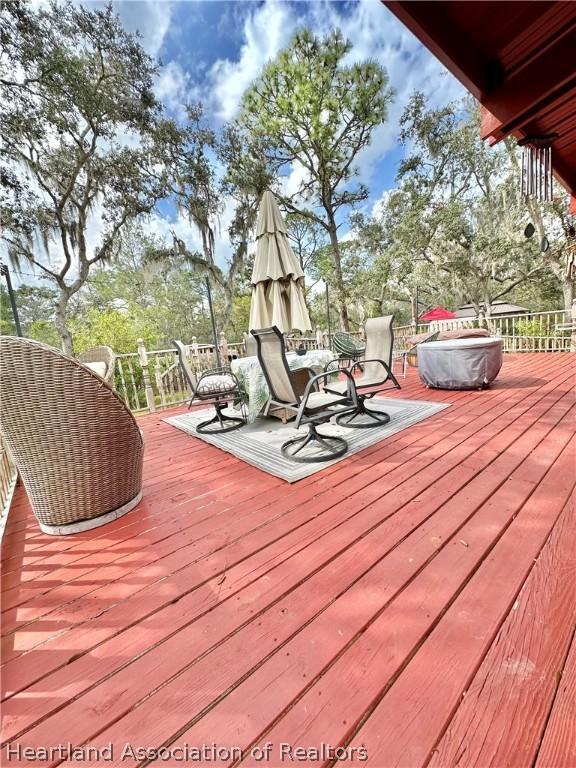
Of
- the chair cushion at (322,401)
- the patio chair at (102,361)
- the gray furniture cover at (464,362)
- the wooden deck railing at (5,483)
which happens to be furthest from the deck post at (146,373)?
the gray furniture cover at (464,362)

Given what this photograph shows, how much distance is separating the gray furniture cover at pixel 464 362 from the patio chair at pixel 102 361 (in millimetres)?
4179

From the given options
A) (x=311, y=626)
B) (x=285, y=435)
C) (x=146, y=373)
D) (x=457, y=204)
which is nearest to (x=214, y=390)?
(x=285, y=435)

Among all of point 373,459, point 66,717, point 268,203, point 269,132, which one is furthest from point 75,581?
point 269,132

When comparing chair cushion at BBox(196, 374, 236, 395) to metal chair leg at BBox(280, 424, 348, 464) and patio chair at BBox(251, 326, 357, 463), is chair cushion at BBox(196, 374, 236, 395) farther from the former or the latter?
metal chair leg at BBox(280, 424, 348, 464)

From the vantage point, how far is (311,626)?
46.0 inches

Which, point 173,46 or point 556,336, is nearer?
point 556,336

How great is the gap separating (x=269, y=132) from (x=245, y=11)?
3416mm

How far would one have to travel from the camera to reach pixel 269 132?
998 cm

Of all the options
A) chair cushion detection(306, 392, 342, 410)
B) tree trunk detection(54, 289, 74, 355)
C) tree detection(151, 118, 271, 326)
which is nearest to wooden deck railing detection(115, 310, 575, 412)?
tree trunk detection(54, 289, 74, 355)

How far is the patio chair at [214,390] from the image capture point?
11.6 ft

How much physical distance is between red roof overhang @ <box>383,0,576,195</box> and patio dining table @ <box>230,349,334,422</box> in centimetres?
239

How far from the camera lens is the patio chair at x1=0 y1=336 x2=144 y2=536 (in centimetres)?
170

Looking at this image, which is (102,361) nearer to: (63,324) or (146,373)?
(146,373)

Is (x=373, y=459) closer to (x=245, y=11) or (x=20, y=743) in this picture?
(x=20, y=743)
